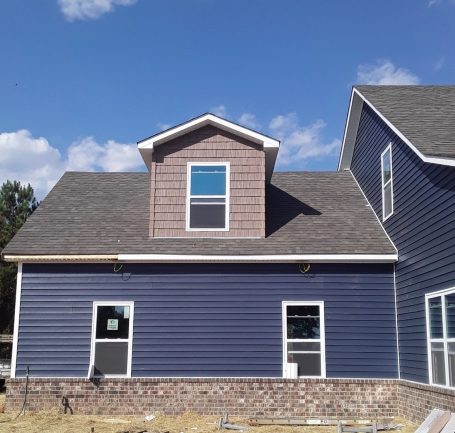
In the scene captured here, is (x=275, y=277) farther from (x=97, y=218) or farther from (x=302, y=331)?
(x=97, y=218)

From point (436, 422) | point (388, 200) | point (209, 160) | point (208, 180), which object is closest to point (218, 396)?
point (436, 422)

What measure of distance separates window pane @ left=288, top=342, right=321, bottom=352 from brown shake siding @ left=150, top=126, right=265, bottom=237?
2365 mm

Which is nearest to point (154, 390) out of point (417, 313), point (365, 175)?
point (417, 313)

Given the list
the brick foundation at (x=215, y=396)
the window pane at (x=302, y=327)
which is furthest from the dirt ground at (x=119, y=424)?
the window pane at (x=302, y=327)

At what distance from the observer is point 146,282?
11.3 m

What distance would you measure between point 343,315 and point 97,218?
19.1 feet

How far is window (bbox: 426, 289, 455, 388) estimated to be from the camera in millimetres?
8492

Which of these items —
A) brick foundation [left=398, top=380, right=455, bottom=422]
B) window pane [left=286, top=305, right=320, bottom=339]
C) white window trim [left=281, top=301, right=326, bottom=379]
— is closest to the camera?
brick foundation [left=398, top=380, right=455, bottom=422]

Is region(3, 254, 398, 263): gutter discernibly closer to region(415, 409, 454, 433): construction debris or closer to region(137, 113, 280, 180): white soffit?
region(137, 113, 280, 180): white soffit

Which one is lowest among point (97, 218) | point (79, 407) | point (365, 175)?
point (79, 407)

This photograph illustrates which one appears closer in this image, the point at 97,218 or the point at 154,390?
the point at 154,390

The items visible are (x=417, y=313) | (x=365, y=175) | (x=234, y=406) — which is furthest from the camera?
(x=365, y=175)

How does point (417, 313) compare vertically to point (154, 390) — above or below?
above

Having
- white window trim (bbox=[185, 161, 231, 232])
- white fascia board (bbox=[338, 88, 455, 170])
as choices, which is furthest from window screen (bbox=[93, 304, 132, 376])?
white fascia board (bbox=[338, 88, 455, 170])
